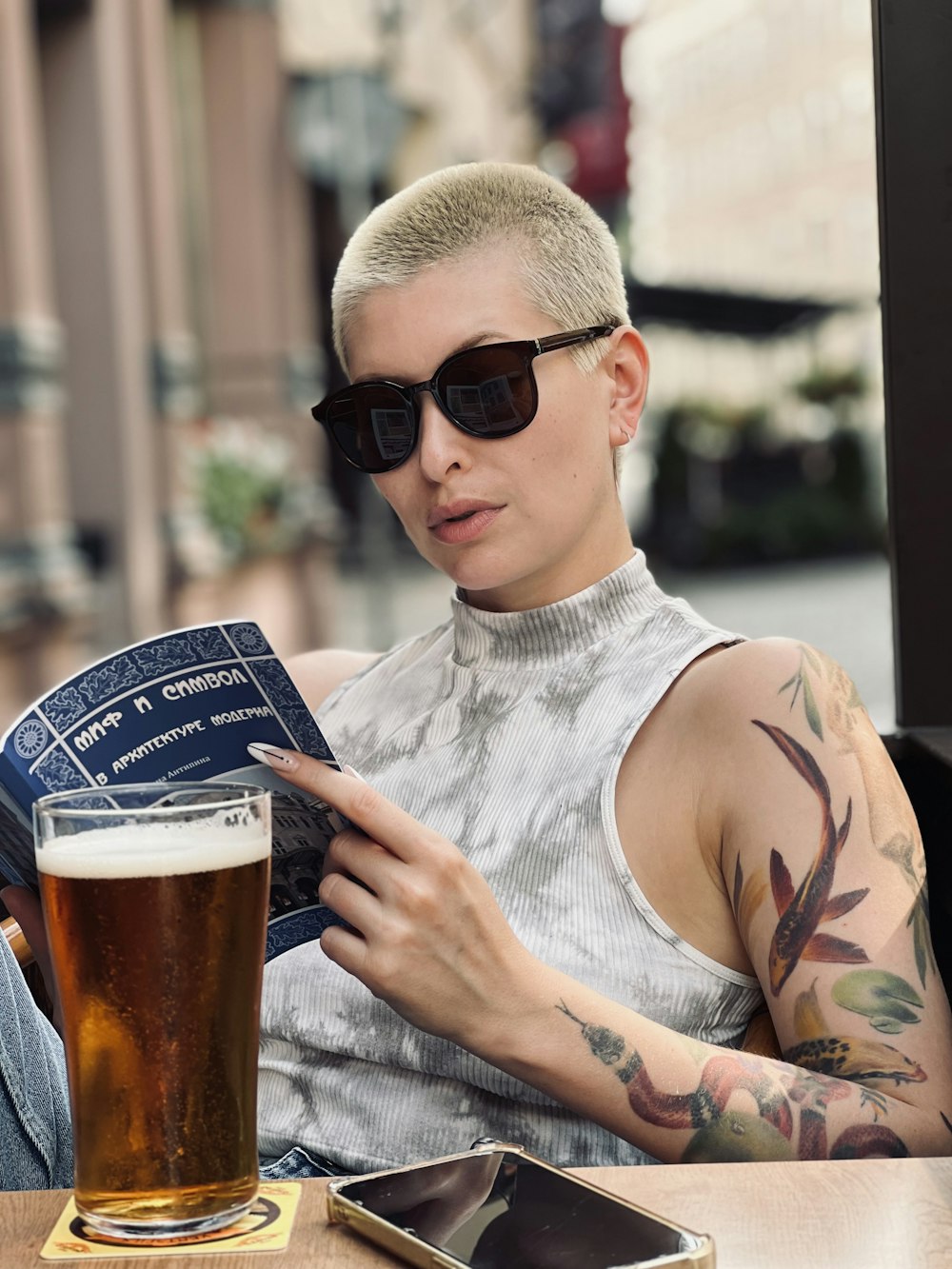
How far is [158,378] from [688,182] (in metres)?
69.1

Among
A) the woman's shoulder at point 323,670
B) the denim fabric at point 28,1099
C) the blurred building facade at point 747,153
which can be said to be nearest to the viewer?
the denim fabric at point 28,1099

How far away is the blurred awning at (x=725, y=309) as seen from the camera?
17359mm

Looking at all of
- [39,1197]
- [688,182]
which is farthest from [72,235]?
[688,182]

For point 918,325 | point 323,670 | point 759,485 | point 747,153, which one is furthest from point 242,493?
point 747,153

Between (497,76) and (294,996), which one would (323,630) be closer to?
(294,996)

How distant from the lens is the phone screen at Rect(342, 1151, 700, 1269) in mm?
1051

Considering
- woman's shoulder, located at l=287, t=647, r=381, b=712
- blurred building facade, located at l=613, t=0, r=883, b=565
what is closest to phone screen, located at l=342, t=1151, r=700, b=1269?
woman's shoulder, located at l=287, t=647, r=381, b=712

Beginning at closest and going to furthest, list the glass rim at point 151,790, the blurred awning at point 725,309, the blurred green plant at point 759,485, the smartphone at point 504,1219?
the smartphone at point 504,1219
the glass rim at point 151,790
the blurred awning at point 725,309
the blurred green plant at point 759,485

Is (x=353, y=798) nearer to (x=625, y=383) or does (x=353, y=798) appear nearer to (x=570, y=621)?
(x=570, y=621)

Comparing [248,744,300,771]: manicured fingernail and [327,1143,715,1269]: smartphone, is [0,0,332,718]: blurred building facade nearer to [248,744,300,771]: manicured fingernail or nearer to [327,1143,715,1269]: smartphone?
[248,744,300,771]: manicured fingernail

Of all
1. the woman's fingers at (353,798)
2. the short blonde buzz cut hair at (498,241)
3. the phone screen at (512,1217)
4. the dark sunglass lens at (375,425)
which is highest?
the short blonde buzz cut hair at (498,241)

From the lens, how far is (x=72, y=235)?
9.40 m

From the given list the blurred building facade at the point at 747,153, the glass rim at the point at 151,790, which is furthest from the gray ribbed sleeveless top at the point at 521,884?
the blurred building facade at the point at 747,153

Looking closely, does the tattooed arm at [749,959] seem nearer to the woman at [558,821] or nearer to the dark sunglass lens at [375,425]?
the woman at [558,821]
